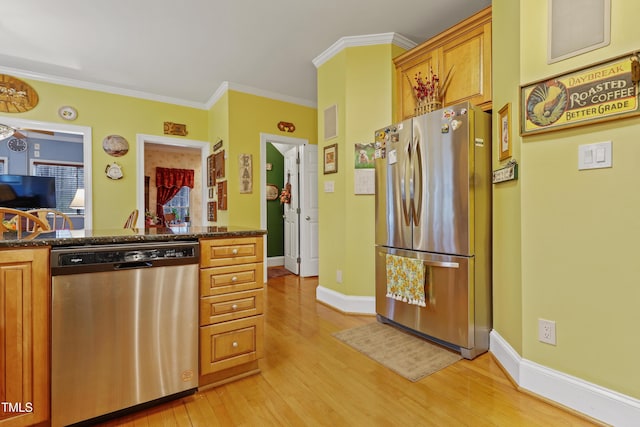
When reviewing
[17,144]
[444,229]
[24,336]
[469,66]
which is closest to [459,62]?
[469,66]

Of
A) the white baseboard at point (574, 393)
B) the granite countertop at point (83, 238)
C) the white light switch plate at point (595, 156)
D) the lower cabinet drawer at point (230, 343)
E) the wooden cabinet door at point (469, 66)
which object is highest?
the wooden cabinet door at point (469, 66)

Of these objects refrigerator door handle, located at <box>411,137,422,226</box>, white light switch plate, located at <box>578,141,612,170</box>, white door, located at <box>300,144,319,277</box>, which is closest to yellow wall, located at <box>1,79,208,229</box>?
white door, located at <box>300,144,319,277</box>

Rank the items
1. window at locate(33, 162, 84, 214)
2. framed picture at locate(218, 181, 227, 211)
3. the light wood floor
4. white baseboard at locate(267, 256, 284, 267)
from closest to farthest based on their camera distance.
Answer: the light wood floor
framed picture at locate(218, 181, 227, 211)
white baseboard at locate(267, 256, 284, 267)
window at locate(33, 162, 84, 214)

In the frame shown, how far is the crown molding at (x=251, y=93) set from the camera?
4164 mm

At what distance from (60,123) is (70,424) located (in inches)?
159

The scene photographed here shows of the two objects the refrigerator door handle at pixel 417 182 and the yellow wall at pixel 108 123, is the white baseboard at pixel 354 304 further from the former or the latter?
the yellow wall at pixel 108 123

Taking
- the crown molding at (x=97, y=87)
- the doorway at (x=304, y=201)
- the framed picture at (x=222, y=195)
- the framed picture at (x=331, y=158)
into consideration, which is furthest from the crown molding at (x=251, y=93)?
the framed picture at (x=331, y=158)

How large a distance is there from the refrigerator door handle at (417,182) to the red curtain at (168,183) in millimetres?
7420

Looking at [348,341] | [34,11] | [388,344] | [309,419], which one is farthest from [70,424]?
[34,11]

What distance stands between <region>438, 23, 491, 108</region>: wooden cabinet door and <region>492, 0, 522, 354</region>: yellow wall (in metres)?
0.18

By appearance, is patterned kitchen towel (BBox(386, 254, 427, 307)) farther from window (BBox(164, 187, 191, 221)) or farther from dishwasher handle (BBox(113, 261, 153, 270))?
window (BBox(164, 187, 191, 221))

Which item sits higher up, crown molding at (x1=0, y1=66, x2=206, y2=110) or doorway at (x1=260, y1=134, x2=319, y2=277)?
crown molding at (x1=0, y1=66, x2=206, y2=110)

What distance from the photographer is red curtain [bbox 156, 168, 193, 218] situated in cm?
803

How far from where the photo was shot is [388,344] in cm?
234
